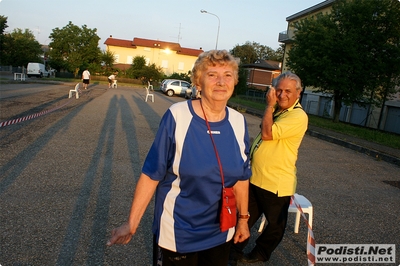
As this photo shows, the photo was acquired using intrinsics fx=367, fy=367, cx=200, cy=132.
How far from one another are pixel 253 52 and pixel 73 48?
164 ft

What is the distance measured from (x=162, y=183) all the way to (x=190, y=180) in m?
0.21

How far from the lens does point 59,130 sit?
1038 cm

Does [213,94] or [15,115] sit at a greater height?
[213,94]

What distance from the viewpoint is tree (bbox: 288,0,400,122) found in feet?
69.7

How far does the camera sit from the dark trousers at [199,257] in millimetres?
2207

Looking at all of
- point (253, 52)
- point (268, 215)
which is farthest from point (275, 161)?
point (253, 52)

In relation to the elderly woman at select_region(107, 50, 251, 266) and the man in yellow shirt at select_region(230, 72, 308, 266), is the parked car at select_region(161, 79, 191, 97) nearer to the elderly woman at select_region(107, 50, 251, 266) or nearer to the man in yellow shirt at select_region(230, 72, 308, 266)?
the man in yellow shirt at select_region(230, 72, 308, 266)

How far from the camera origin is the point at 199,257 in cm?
229

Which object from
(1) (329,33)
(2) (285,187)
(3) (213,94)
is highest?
(1) (329,33)

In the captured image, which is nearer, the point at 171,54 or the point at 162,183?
the point at 162,183

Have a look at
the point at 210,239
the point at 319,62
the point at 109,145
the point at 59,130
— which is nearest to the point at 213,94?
the point at 210,239

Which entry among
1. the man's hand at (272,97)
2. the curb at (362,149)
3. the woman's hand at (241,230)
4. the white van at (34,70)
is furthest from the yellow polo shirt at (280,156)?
the white van at (34,70)

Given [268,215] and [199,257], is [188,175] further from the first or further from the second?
[268,215]

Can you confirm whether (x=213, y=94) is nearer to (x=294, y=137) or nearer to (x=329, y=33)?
(x=294, y=137)
